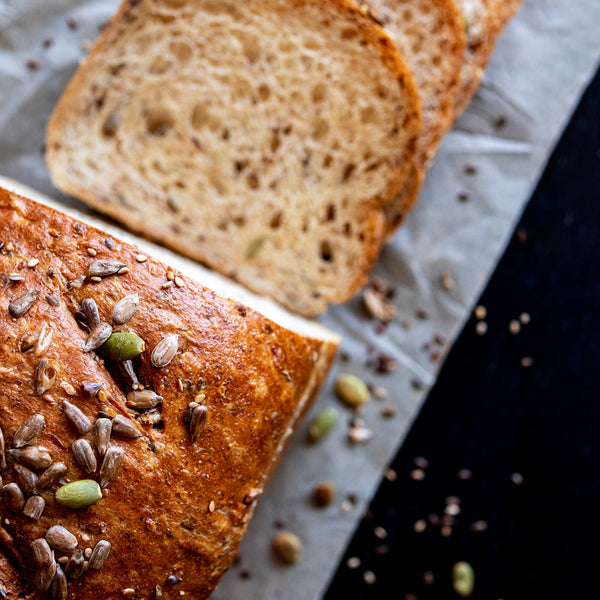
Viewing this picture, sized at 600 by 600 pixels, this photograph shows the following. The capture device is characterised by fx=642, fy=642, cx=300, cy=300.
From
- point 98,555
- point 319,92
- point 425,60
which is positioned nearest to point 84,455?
point 98,555

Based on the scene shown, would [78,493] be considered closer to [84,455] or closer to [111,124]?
[84,455]

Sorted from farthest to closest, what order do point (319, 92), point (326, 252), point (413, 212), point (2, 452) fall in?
point (413, 212), point (326, 252), point (319, 92), point (2, 452)

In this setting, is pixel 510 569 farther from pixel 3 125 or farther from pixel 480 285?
pixel 3 125

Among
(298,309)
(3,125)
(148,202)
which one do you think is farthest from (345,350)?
(3,125)

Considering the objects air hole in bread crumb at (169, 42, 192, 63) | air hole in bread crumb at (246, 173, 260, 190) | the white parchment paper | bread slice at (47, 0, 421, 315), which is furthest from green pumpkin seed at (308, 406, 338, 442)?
air hole in bread crumb at (169, 42, 192, 63)

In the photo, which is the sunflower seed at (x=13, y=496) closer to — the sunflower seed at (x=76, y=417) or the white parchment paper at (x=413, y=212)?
the sunflower seed at (x=76, y=417)
